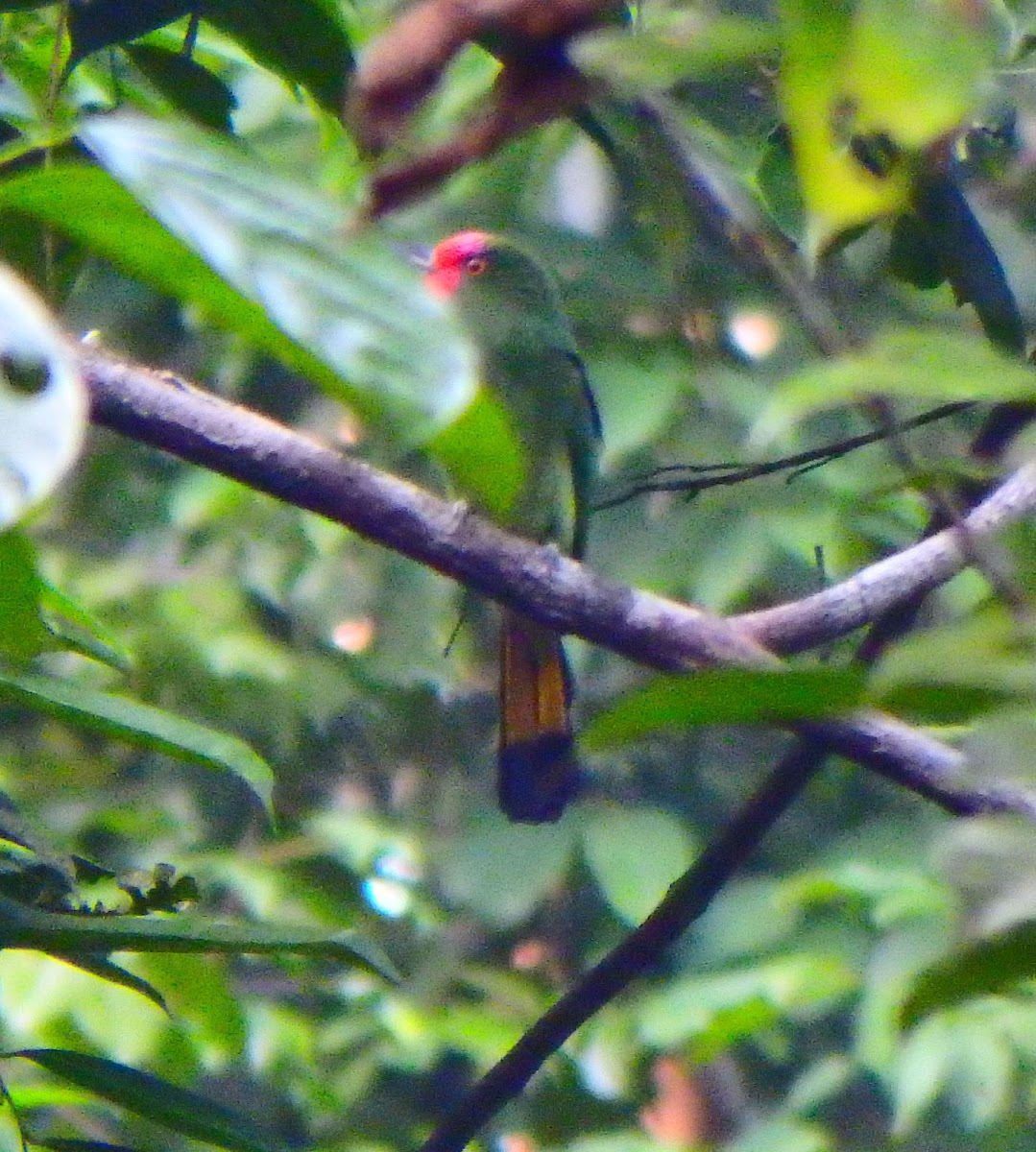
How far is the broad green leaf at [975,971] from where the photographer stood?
38 cm

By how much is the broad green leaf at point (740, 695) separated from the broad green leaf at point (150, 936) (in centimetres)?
39

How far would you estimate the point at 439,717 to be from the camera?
3.81 m

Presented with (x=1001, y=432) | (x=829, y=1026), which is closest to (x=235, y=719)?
(x=829, y=1026)

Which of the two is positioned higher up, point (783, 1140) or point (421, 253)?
point (421, 253)

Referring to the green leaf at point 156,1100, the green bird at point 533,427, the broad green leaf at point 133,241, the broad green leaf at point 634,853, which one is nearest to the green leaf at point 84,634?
the green leaf at point 156,1100

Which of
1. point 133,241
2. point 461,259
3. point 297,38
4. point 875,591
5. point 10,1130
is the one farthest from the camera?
point 461,259

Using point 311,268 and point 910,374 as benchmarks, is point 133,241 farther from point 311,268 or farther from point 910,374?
point 910,374

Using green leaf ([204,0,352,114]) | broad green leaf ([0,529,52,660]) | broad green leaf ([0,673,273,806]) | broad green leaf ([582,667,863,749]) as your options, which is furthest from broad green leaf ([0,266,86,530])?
green leaf ([204,0,352,114])

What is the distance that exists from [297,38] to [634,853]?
234cm

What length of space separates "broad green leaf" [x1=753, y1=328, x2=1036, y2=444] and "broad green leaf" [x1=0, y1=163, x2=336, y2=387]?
127 millimetres

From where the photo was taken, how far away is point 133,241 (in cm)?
46

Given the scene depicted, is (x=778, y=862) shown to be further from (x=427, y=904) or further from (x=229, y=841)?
(x=229, y=841)

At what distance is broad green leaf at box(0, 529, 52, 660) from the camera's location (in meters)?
Result: 0.72

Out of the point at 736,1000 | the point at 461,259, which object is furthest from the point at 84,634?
the point at 736,1000
